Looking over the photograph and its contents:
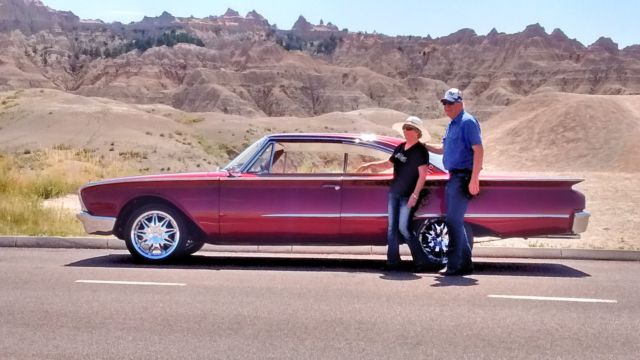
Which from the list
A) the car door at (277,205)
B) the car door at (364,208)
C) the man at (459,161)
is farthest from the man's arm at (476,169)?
the car door at (277,205)

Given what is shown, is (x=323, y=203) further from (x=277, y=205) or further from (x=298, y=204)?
(x=277, y=205)

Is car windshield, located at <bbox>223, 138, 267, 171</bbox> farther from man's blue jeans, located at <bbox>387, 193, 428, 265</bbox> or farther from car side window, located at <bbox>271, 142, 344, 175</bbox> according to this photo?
man's blue jeans, located at <bbox>387, 193, 428, 265</bbox>

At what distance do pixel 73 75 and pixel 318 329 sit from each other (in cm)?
18155

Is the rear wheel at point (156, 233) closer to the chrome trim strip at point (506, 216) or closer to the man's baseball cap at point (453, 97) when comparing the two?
the chrome trim strip at point (506, 216)

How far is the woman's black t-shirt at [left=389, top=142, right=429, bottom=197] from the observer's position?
887 centimetres

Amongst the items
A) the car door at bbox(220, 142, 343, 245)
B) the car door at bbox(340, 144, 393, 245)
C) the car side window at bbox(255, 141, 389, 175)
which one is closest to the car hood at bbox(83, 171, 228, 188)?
the car door at bbox(220, 142, 343, 245)

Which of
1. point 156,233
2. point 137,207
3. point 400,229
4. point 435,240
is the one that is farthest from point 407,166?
point 137,207

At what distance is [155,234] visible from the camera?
967 centimetres

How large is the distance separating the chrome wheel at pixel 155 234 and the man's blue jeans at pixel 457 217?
9.78 feet

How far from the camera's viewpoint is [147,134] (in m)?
76.9

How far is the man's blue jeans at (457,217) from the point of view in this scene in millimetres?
8617

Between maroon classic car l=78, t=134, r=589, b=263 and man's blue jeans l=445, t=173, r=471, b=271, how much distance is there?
0.35 m

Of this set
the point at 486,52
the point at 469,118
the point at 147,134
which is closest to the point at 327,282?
the point at 469,118

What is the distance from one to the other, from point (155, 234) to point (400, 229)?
2.74m
